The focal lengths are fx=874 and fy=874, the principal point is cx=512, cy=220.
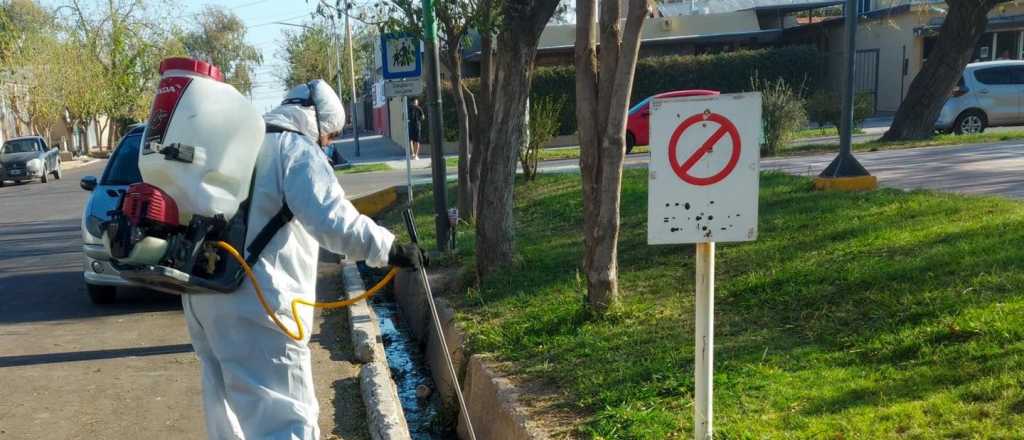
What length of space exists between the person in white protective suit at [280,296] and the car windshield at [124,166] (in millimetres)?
5427

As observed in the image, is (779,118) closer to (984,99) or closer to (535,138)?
(535,138)

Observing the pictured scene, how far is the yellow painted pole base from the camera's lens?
8.86m

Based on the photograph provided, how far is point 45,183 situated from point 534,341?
86.7 feet

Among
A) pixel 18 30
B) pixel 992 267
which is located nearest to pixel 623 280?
pixel 992 267

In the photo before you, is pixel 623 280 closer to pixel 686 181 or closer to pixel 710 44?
pixel 686 181

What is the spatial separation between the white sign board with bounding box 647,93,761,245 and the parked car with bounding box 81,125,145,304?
5964 mm

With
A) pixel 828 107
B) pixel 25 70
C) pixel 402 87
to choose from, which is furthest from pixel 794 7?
pixel 25 70

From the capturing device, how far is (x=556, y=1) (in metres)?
7.91

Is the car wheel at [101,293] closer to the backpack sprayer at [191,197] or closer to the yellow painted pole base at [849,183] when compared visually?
the backpack sprayer at [191,197]

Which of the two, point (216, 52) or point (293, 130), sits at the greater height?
point (216, 52)

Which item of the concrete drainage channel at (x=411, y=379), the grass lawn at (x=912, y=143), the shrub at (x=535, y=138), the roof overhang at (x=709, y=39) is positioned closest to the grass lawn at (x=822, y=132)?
the grass lawn at (x=912, y=143)

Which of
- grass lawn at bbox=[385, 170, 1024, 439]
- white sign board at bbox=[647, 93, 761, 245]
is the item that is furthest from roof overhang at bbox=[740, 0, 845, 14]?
white sign board at bbox=[647, 93, 761, 245]

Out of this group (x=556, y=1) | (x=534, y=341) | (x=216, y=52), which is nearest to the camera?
(x=534, y=341)

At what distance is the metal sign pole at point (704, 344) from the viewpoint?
3.68 metres
